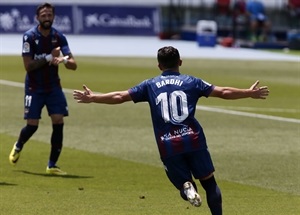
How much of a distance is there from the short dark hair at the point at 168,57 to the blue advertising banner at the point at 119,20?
40983 mm

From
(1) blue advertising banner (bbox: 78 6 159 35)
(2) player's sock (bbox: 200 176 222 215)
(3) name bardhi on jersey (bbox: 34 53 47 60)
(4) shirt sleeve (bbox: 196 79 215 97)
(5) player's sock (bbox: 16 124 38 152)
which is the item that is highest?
(4) shirt sleeve (bbox: 196 79 215 97)

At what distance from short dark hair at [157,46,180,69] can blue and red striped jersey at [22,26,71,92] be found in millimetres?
5025

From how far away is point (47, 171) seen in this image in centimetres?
1530

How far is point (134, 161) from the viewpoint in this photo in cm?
1677

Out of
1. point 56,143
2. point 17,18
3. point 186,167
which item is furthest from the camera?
point 17,18

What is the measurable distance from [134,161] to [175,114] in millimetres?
6611

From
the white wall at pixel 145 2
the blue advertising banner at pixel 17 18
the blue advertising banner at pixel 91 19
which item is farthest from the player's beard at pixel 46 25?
the white wall at pixel 145 2

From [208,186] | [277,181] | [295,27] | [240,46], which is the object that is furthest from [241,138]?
[295,27]

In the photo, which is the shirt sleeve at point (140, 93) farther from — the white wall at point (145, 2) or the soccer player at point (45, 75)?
the white wall at point (145, 2)

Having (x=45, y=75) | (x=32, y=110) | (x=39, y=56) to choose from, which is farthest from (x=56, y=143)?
(x=39, y=56)

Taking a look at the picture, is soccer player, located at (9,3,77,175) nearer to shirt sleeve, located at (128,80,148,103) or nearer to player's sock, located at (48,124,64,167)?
player's sock, located at (48,124,64,167)

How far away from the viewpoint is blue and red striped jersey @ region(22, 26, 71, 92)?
593 inches

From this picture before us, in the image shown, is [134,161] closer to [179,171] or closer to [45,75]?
[45,75]

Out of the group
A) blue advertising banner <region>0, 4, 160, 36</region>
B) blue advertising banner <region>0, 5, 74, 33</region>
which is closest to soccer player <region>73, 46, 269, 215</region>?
blue advertising banner <region>0, 4, 160, 36</region>
